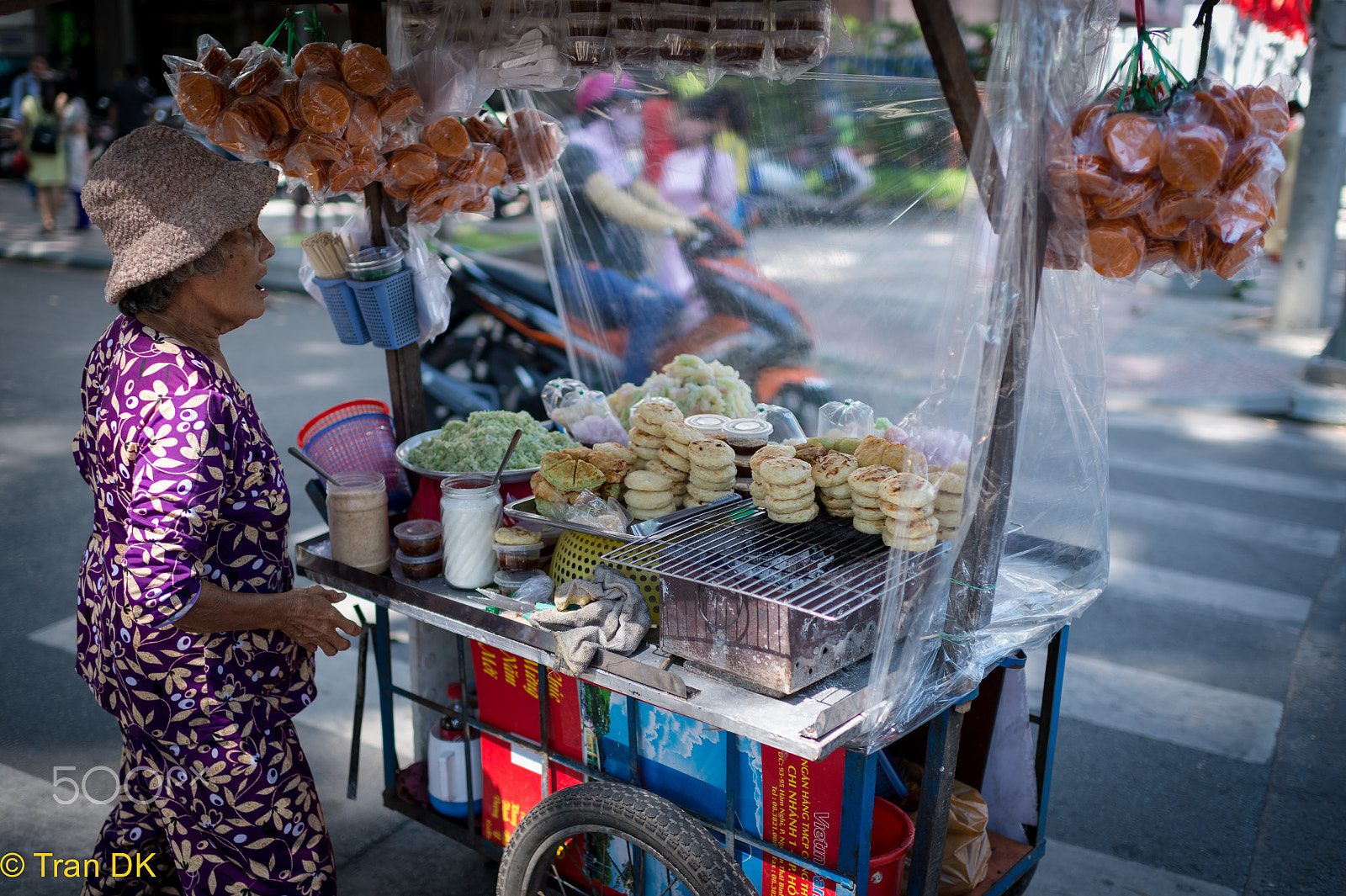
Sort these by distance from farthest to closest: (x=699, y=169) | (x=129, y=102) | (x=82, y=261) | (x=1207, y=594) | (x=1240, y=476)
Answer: (x=129, y=102), (x=82, y=261), (x=1240, y=476), (x=1207, y=594), (x=699, y=169)

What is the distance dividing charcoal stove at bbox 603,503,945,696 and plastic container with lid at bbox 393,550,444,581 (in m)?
0.52

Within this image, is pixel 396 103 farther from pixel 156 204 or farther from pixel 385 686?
pixel 385 686

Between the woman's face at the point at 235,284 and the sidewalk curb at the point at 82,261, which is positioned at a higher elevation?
the woman's face at the point at 235,284

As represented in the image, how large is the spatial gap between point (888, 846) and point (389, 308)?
6.13ft

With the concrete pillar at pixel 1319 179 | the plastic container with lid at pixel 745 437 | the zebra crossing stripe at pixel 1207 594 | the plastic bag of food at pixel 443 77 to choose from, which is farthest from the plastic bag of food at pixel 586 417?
the concrete pillar at pixel 1319 179

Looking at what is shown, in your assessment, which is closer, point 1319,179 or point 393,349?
point 393,349

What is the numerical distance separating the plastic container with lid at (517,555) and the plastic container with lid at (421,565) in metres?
0.15

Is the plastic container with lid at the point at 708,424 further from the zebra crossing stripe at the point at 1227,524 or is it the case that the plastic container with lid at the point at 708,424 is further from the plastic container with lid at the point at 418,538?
the zebra crossing stripe at the point at 1227,524

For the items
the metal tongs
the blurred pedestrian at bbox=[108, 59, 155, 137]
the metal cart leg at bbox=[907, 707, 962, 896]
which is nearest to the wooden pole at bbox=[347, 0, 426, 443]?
the metal tongs

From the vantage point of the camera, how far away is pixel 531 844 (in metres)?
2.18

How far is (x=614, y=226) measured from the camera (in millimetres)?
3436

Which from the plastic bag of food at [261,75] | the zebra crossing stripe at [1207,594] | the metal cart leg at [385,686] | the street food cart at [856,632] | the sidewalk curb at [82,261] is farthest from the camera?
the sidewalk curb at [82,261]

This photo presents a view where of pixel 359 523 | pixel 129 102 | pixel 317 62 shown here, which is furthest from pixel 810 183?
pixel 129 102

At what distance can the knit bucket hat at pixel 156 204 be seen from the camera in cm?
198
